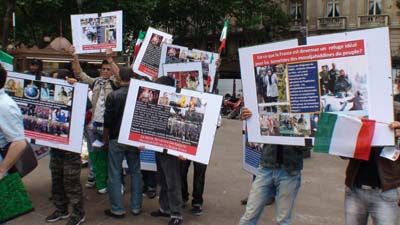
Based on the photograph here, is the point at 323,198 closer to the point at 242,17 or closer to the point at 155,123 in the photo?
the point at 155,123

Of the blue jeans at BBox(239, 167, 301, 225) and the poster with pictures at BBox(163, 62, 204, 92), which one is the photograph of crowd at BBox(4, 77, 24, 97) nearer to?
the poster with pictures at BBox(163, 62, 204, 92)

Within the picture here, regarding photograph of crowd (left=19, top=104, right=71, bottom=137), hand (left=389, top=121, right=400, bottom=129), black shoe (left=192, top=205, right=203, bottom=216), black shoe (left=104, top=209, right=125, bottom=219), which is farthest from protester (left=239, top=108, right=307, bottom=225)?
photograph of crowd (left=19, top=104, right=71, bottom=137)

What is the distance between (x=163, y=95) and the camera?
5.00 m

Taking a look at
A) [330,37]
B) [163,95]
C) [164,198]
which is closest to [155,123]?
[163,95]

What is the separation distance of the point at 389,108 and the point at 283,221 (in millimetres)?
1595

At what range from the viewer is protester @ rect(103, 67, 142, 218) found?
17.9 ft


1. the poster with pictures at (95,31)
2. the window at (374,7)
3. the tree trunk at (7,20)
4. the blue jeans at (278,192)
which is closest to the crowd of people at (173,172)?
the blue jeans at (278,192)

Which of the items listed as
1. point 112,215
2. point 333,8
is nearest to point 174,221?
point 112,215

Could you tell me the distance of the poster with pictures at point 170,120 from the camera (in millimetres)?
4785

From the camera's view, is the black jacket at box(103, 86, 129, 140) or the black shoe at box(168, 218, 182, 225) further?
the black jacket at box(103, 86, 129, 140)

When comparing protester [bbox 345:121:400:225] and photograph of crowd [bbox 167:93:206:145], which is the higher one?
photograph of crowd [bbox 167:93:206:145]

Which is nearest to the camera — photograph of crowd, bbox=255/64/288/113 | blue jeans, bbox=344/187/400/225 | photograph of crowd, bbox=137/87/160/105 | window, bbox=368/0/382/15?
blue jeans, bbox=344/187/400/225

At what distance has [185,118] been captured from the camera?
4.89 meters

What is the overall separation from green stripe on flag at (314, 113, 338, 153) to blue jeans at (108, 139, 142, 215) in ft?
9.21
